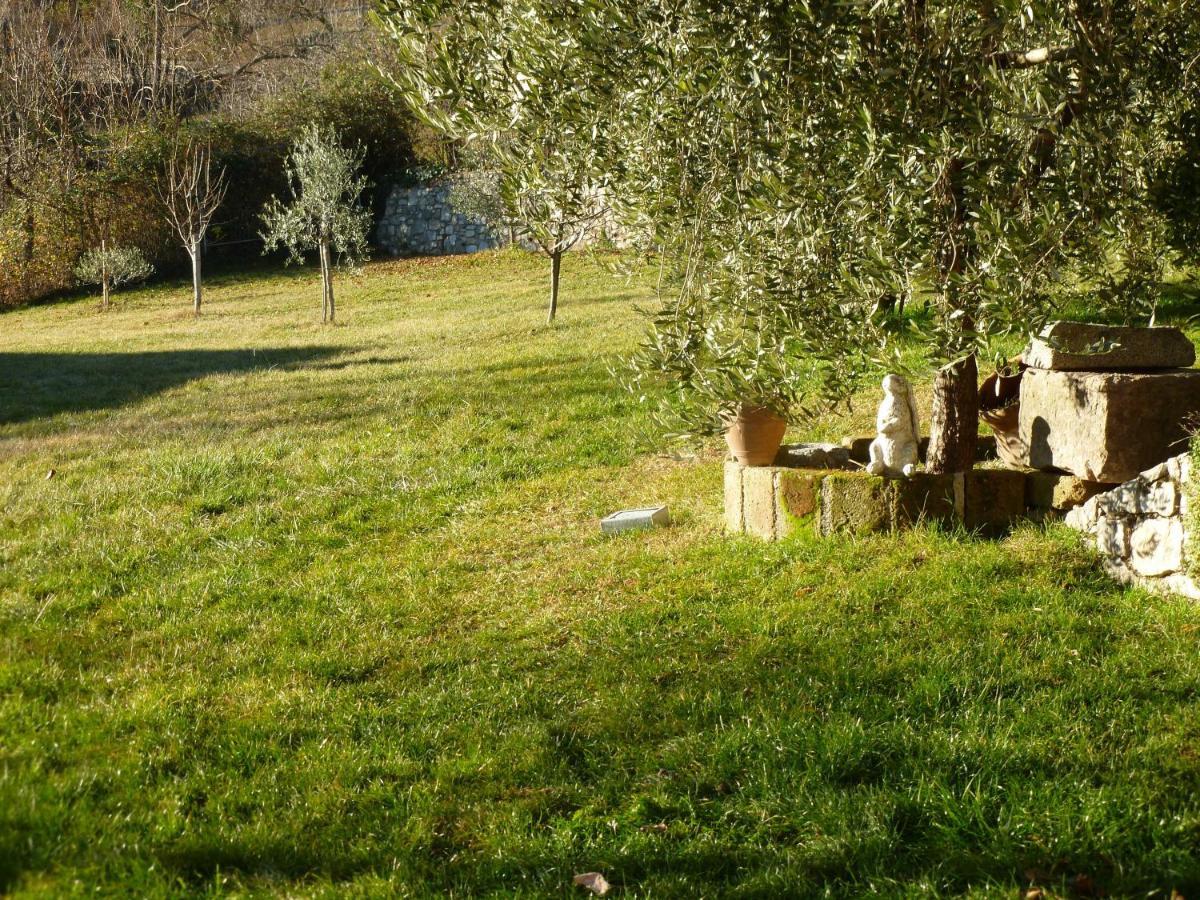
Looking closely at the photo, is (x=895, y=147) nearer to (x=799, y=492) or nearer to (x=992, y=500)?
(x=799, y=492)

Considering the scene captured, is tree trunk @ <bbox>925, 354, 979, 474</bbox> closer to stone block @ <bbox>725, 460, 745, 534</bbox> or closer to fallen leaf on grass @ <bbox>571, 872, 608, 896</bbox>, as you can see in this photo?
stone block @ <bbox>725, 460, 745, 534</bbox>

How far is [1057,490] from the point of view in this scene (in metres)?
6.83

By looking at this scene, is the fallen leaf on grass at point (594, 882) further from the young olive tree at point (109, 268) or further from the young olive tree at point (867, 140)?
the young olive tree at point (109, 268)

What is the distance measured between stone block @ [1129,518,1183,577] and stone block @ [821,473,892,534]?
4.72 feet

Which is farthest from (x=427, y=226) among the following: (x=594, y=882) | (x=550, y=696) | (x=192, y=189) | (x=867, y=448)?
(x=594, y=882)

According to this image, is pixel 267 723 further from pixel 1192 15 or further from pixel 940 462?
pixel 1192 15

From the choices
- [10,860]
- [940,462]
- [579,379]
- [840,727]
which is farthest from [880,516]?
[579,379]

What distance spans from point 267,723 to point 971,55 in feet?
16.2

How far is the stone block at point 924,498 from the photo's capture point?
6.70 meters

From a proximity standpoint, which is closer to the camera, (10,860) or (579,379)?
(10,860)

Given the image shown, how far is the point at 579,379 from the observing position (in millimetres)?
13469

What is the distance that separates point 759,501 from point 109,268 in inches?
1075

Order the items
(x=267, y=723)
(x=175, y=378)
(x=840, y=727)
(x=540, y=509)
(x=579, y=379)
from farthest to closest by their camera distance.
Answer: (x=175, y=378), (x=579, y=379), (x=540, y=509), (x=267, y=723), (x=840, y=727)

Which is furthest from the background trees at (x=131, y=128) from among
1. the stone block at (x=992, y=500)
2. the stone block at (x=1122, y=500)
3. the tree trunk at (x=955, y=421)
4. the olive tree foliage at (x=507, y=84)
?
the stone block at (x=1122, y=500)
